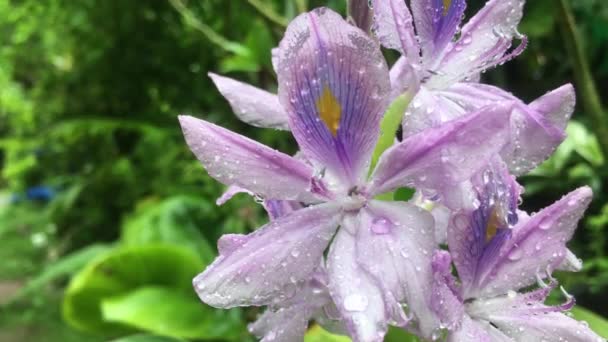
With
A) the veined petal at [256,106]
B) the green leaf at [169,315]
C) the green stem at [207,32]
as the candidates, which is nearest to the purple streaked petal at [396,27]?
the veined petal at [256,106]

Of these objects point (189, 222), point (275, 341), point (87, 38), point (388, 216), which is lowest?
point (189, 222)

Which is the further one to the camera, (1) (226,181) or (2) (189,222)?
(2) (189,222)

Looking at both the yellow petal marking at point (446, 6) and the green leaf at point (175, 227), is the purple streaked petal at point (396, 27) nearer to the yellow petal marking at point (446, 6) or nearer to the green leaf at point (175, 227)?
the yellow petal marking at point (446, 6)

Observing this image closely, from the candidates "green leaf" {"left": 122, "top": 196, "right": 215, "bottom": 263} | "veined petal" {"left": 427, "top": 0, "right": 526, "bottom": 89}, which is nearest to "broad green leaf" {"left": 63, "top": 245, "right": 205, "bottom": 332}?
"green leaf" {"left": 122, "top": 196, "right": 215, "bottom": 263}

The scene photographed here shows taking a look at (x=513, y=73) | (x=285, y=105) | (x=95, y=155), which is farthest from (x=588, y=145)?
(x=95, y=155)

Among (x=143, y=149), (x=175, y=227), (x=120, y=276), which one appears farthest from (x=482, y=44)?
(x=143, y=149)

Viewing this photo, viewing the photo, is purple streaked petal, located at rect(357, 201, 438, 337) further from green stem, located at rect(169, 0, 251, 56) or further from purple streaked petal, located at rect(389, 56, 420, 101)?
green stem, located at rect(169, 0, 251, 56)

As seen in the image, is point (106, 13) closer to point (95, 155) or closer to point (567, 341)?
point (95, 155)

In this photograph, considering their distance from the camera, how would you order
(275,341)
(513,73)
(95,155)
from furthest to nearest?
1. (95,155)
2. (513,73)
3. (275,341)
